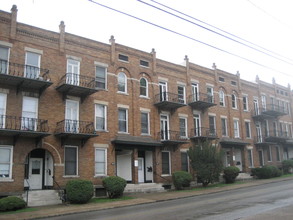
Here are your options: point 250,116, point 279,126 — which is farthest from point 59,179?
point 279,126

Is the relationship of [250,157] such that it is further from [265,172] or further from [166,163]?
[166,163]

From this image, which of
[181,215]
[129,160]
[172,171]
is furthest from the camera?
[172,171]

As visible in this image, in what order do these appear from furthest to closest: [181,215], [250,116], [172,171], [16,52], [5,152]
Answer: [250,116]
[172,171]
[16,52]
[5,152]
[181,215]

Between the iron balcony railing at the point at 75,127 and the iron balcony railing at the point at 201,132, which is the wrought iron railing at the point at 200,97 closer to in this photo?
the iron balcony railing at the point at 201,132

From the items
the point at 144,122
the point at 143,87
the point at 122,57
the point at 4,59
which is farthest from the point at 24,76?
the point at 144,122

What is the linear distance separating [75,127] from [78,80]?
356 centimetres

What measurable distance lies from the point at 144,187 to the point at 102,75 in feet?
31.0

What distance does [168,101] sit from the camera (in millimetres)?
28016

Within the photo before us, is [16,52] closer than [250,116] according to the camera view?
Yes

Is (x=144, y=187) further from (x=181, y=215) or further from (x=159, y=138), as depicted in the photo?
(x=181, y=215)

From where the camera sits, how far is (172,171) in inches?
1137

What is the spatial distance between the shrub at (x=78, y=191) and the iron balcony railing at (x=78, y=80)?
6884mm

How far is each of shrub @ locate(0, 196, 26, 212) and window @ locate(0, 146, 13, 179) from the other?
8.27 feet

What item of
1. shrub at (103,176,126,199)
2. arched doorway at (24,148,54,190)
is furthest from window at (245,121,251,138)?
arched doorway at (24,148,54,190)
